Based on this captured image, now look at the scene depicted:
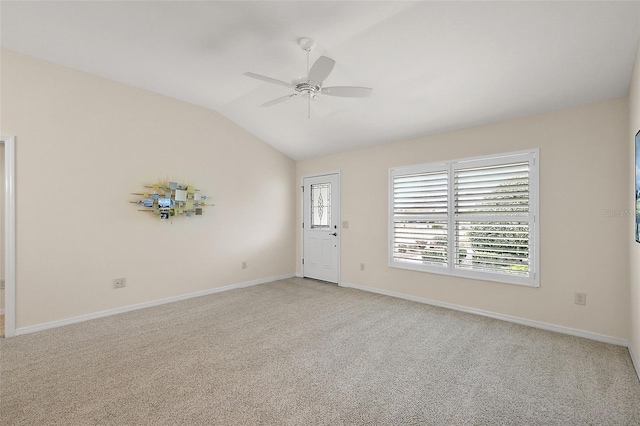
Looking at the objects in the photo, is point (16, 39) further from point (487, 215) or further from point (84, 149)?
point (487, 215)

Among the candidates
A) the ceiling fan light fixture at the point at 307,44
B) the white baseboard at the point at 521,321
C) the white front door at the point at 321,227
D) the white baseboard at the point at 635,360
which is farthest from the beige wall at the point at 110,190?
the white baseboard at the point at 635,360

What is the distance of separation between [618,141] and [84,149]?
582 centimetres

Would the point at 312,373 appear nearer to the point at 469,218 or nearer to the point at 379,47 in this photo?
the point at 469,218

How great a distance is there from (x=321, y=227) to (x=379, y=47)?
140 inches

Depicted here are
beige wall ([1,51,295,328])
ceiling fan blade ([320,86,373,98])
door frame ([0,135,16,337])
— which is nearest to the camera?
ceiling fan blade ([320,86,373,98])

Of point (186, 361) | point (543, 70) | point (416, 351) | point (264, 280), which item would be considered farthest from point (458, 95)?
point (264, 280)

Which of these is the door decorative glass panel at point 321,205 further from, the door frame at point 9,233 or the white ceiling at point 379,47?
the door frame at point 9,233

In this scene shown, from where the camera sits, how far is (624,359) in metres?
2.59

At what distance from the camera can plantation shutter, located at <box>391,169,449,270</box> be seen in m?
4.12

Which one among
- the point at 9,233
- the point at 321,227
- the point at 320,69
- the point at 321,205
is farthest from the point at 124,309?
the point at 320,69

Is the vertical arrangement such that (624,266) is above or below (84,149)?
below

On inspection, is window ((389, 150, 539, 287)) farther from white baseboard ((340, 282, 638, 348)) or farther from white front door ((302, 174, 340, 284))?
white front door ((302, 174, 340, 284))

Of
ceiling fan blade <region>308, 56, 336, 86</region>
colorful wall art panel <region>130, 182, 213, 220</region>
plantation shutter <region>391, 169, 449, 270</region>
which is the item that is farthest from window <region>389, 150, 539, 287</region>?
colorful wall art panel <region>130, 182, 213, 220</region>

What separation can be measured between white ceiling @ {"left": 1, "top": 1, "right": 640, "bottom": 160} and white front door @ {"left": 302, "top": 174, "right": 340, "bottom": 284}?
1.94 metres
